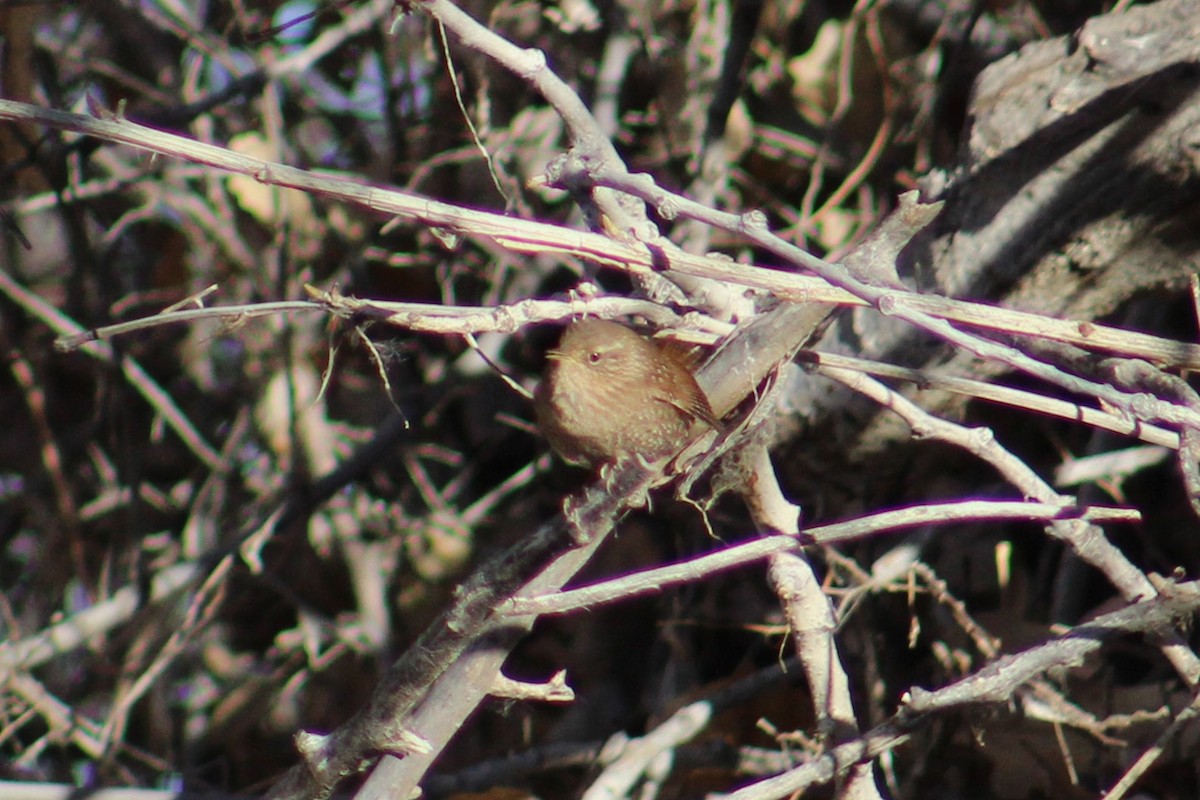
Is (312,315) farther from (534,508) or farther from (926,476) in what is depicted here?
(926,476)

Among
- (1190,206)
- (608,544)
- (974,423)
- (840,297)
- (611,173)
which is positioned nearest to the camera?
(840,297)

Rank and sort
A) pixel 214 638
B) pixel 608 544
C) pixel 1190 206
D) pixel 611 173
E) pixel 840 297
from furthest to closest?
pixel 214 638 < pixel 608 544 < pixel 1190 206 < pixel 611 173 < pixel 840 297

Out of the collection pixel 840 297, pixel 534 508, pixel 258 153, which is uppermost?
pixel 258 153

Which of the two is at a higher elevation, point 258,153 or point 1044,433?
point 258,153

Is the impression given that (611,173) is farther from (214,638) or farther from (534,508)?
(214,638)

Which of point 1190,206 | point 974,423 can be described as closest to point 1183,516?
point 974,423

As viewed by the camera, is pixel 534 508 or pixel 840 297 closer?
pixel 840 297

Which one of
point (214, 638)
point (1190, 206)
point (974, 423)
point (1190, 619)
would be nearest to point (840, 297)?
point (1190, 619)
